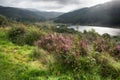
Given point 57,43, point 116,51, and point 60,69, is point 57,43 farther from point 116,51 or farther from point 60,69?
point 116,51

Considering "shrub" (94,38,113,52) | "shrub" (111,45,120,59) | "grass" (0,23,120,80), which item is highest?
"shrub" (94,38,113,52)

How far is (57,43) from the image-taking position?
23.3 feet

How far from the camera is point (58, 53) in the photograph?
20.4 ft

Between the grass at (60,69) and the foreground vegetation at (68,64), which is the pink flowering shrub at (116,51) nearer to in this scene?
the foreground vegetation at (68,64)

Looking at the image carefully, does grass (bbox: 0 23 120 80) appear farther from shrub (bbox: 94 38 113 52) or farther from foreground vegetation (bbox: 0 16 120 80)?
shrub (bbox: 94 38 113 52)

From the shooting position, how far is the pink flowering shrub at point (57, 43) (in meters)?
6.23

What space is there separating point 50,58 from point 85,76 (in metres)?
1.37

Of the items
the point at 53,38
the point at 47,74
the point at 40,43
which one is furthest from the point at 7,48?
the point at 47,74

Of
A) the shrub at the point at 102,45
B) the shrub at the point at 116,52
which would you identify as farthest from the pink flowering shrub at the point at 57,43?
the shrub at the point at 116,52

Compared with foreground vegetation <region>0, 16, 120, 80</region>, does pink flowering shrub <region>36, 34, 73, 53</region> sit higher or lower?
higher

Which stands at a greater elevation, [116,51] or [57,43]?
[57,43]

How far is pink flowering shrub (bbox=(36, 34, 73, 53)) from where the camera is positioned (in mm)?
6230

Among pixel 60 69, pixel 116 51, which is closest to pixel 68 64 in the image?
pixel 60 69

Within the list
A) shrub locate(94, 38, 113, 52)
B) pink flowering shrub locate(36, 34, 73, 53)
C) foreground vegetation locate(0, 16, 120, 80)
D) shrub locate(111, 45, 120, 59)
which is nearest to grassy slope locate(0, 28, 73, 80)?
foreground vegetation locate(0, 16, 120, 80)
